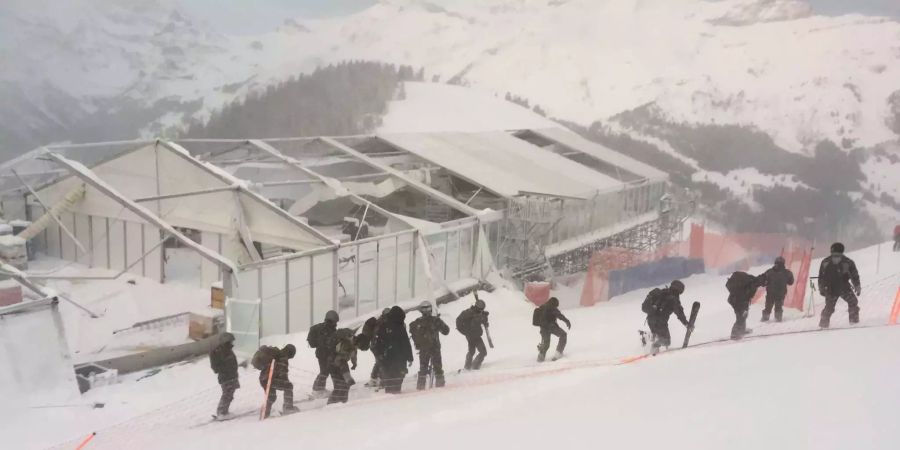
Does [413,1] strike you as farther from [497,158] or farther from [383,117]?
[497,158]

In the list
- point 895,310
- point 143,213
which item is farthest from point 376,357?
point 895,310

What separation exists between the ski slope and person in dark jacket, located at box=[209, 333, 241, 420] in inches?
7.0

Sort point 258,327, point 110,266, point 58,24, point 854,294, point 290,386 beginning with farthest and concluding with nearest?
1. point 110,266
2. point 58,24
3. point 258,327
4. point 854,294
5. point 290,386

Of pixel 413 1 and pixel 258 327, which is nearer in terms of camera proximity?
pixel 258 327

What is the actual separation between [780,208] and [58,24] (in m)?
11.3

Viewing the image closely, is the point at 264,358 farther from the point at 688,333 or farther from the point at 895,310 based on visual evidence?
the point at 895,310

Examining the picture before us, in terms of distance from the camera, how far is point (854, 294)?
667 centimetres

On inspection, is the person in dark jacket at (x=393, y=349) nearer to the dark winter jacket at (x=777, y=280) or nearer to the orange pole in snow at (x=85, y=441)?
the orange pole in snow at (x=85, y=441)

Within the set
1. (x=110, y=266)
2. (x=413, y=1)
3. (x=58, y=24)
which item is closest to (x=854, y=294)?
(x=413, y=1)

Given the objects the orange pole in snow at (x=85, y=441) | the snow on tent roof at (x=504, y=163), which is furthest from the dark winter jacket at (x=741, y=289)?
the orange pole in snow at (x=85, y=441)

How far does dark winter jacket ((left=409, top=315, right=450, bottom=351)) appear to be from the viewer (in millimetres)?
6133

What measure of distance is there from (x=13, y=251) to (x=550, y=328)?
7661 mm

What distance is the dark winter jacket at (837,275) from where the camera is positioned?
6.43 metres

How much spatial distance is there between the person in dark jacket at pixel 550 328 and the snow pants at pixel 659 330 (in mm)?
797
